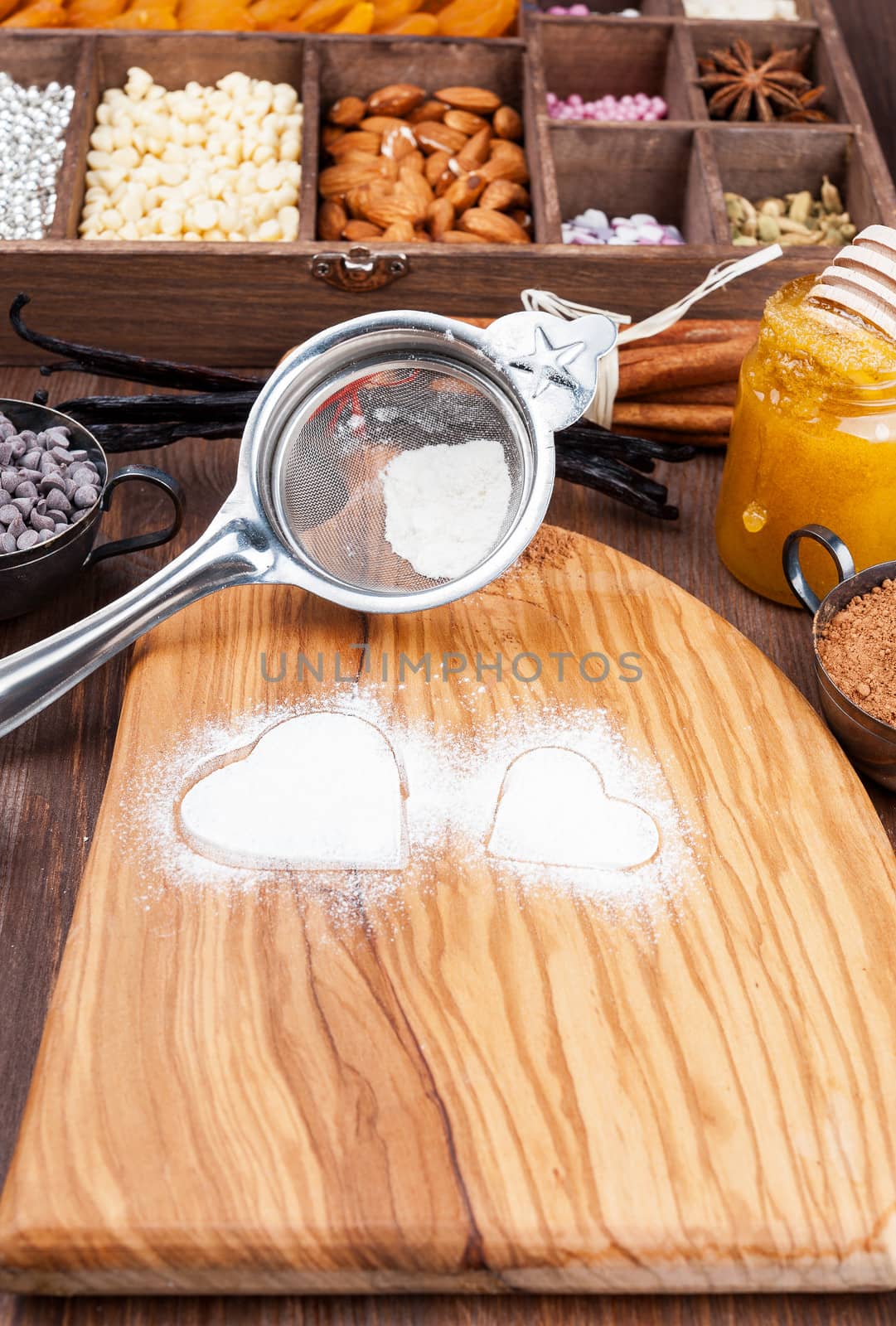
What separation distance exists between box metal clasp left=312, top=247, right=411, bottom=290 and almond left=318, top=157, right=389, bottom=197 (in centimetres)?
30

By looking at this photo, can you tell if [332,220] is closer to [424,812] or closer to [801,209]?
[801,209]

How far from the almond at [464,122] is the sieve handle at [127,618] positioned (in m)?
1.09

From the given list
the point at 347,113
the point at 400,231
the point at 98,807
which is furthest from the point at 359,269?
the point at 98,807

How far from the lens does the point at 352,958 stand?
3.09 feet

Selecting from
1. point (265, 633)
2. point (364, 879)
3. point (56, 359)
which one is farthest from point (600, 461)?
point (56, 359)

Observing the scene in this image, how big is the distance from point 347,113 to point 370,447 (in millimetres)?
935

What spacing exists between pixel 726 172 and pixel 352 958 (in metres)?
1.49

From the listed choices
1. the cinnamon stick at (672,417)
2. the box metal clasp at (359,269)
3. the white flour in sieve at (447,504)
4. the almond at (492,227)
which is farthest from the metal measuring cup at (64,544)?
the almond at (492,227)

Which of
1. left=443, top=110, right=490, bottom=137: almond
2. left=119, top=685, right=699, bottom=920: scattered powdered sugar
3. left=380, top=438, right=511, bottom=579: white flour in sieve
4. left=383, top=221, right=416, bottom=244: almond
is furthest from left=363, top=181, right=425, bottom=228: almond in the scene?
left=119, top=685, right=699, bottom=920: scattered powdered sugar

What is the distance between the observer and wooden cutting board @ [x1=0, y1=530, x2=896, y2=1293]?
795 millimetres

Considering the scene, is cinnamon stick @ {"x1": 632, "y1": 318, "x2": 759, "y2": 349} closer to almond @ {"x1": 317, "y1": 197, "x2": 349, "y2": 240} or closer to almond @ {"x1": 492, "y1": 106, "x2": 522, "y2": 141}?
almond @ {"x1": 317, "y1": 197, "x2": 349, "y2": 240}

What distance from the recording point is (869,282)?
1094mm

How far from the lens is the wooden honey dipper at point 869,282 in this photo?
3.57 ft

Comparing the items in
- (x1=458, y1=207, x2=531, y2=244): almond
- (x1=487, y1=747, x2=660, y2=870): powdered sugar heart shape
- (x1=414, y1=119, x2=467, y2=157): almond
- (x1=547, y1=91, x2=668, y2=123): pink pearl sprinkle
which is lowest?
(x1=487, y1=747, x2=660, y2=870): powdered sugar heart shape
